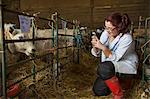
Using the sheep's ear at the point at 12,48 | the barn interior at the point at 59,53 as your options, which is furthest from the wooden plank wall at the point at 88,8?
→ the sheep's ear at the point at 12,48

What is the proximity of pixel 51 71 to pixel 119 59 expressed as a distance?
1.34 meters

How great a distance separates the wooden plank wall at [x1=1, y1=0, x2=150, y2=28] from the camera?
793 cm

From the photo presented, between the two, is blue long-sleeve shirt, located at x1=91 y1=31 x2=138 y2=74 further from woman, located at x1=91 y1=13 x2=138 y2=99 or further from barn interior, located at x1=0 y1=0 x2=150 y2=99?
Answer: barn interior, located at x1=0 y1=0 x2=150 y2=99

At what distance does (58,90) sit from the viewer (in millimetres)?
3275

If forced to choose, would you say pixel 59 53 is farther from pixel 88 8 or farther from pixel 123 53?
pixel 88 8

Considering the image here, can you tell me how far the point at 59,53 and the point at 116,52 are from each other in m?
2.19

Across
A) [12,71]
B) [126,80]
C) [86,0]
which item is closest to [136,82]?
[126,80]

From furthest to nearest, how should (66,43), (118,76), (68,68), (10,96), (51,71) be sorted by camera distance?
(66,43) → (68,68) → (51,71) → (118,76) → (10,96)

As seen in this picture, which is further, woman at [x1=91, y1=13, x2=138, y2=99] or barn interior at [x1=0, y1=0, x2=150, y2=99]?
barn interior at [x1=0, y1=0, x2=150, y2=99]

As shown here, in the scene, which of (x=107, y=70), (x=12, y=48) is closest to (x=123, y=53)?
(x=107, y=70)

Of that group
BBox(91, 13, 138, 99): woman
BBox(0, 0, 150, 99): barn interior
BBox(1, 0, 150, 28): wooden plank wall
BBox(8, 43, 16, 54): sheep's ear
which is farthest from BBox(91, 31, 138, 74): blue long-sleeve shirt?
BBox(1, 0, 150, 28): wooden plank wall

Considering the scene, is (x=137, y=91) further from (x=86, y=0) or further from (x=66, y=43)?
(x=86, y=0)

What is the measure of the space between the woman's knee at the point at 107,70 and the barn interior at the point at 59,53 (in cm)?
32

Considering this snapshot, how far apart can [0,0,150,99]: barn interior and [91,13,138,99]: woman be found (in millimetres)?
249
